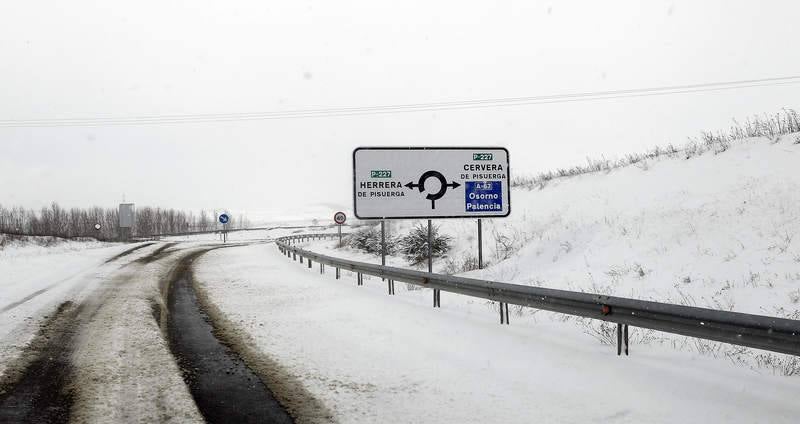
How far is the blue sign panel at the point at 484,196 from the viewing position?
1205cm

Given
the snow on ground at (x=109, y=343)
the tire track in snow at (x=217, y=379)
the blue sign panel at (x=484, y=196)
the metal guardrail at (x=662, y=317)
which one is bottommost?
the tire track in snow at (x=217, y=379)

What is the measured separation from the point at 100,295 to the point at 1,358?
5.80 m

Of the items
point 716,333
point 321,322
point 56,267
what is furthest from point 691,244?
point 56,267

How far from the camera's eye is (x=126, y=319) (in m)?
Result: 8.40

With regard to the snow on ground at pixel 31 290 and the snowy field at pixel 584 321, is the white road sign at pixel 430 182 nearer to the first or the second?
the snowy field at pixel 584 321

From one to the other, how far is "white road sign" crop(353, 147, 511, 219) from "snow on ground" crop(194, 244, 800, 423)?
12.4ft

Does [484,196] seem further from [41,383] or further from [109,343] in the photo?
[41,383]

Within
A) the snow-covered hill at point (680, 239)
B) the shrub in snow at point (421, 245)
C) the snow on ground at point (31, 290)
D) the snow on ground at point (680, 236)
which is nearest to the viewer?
the snow on ground at point (31, 290)

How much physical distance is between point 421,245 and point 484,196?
36.5 feet

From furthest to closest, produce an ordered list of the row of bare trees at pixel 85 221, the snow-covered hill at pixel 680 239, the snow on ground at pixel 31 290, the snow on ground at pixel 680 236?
the row of bare trees at pixel 85 221
the snow on ground at pixel 680 236
the snow-covered hill at pixel 680 239
the snow on ground at pixel 31 290

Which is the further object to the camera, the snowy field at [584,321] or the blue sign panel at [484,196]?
the blue sign panel at [484,196]

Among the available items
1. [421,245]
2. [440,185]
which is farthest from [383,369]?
[421,245]

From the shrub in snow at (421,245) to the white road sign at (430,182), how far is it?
10338 millimetres

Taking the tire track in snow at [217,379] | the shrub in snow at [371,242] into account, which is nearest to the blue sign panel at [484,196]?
the tire track in snow at [217,379]
